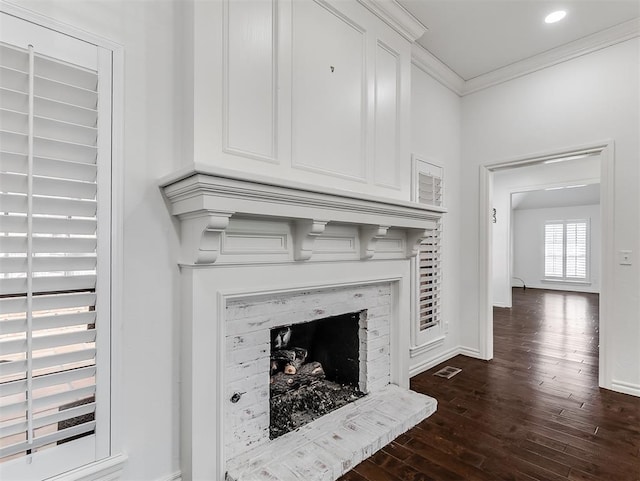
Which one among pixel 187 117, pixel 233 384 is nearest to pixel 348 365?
pixel 233 384

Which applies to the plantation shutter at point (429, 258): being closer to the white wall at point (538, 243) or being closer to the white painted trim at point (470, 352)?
the white painted trim at point (470, 352)

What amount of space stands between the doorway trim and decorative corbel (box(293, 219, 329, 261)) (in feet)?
8.17

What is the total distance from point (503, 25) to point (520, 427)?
10.3ft

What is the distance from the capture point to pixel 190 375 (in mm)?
1507

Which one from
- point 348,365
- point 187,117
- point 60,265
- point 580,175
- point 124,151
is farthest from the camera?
point 580,175

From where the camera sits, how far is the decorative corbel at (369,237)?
7.27 ft

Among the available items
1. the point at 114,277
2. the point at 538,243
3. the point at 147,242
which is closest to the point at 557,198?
the point at 538,243

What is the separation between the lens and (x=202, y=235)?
1.44 m

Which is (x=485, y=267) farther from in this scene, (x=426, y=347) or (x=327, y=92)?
(x=327, y=92)

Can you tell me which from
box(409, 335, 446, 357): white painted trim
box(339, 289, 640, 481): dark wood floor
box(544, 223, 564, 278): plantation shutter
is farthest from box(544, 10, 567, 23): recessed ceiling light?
box(544, 223, 564, 278): plantation shutter

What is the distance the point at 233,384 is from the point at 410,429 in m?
1.27

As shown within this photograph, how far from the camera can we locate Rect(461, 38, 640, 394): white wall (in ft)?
9.06

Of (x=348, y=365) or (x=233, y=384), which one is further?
(x=348, y=365)

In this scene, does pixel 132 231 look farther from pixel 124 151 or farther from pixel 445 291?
pixel 445 291
